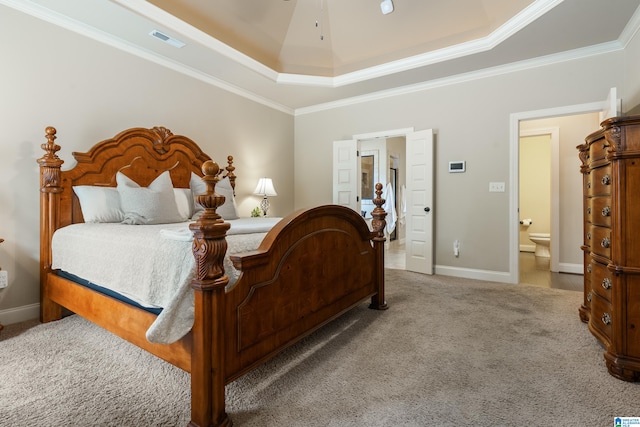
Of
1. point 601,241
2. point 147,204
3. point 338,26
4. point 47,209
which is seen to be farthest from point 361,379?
point 338,26

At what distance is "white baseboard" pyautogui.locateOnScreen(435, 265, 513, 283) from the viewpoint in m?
3.75

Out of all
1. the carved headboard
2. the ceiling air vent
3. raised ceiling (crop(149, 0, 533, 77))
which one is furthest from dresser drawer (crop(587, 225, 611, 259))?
the ceiling air vent

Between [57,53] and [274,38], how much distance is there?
217 cm

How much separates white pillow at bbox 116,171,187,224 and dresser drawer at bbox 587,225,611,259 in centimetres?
310

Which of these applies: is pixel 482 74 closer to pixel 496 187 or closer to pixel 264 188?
pixel 496 187

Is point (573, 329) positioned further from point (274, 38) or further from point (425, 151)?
point (274, 38)

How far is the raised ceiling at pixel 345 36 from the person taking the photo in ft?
8.95

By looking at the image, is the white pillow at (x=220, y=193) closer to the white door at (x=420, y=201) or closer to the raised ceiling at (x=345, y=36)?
the raised ceiling at (x=345, y=36)

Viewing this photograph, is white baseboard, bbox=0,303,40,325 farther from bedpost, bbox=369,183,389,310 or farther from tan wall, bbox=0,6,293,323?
bedpost, bbox=369,183,389,310

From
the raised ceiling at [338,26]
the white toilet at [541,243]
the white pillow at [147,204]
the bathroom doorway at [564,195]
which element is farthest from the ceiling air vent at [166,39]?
the white toilet at [541,243]

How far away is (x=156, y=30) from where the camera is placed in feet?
9.46

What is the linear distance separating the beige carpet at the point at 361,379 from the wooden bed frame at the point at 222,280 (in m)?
0.20

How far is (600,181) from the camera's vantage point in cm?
189

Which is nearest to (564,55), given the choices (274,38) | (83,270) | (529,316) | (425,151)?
(425,151)
